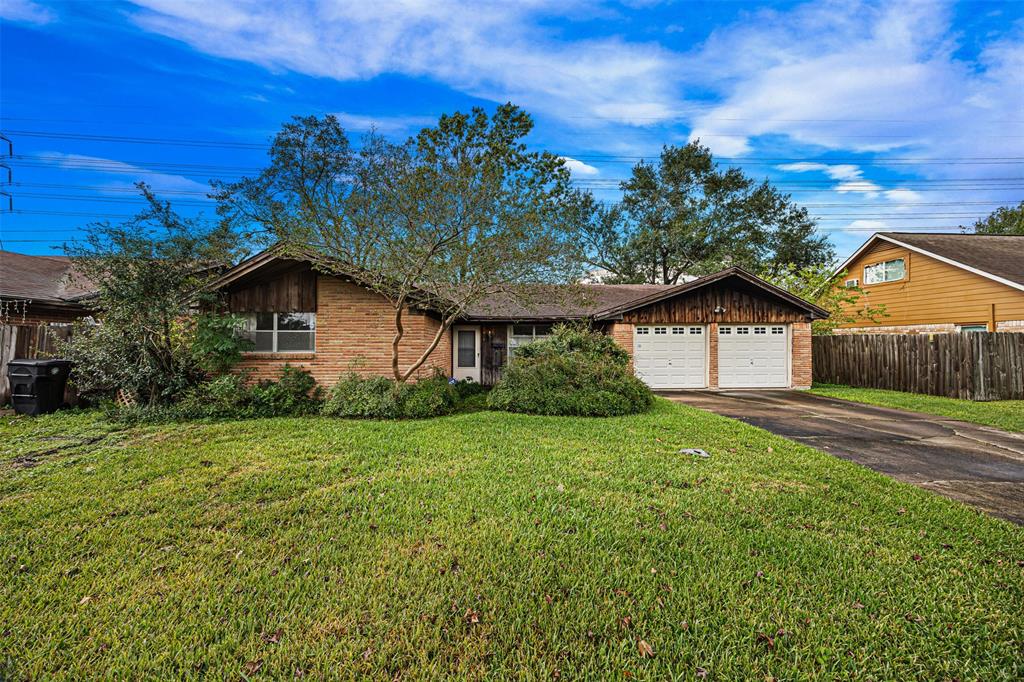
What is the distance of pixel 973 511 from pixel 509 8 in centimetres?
1008

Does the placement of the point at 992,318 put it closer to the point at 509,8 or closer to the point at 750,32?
the point at 750,32

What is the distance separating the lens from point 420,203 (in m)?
8.16

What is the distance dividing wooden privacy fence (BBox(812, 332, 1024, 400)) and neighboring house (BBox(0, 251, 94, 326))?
2256 centimetres

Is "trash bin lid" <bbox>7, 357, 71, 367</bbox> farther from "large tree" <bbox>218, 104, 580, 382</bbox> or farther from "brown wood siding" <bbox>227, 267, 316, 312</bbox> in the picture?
"large tree" <bbox>218, 104, 580, 382</bbox>

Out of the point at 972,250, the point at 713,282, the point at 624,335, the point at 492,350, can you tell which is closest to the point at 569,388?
the point at 624,335

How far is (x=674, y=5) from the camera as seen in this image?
8539 mm

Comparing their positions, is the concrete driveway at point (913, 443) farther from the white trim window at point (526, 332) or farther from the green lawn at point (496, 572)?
the white trim window at point (526, 332)

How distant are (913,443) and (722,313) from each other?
7632 millimetres

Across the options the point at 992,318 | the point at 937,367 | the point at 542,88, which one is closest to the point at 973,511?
the point at 937,367

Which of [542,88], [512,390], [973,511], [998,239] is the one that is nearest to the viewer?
[973,511]

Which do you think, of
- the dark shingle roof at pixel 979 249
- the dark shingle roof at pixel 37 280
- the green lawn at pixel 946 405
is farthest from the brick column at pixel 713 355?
the dark shingle roof at pixel 37 280

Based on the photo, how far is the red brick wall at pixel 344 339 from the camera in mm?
10664

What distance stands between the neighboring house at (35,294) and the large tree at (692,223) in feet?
78.0

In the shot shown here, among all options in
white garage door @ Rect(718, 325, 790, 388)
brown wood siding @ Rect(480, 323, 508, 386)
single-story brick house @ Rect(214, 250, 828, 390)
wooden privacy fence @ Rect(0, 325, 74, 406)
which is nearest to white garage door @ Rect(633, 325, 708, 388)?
single-story brick house @ Rect(214, 250, 828, 390)
